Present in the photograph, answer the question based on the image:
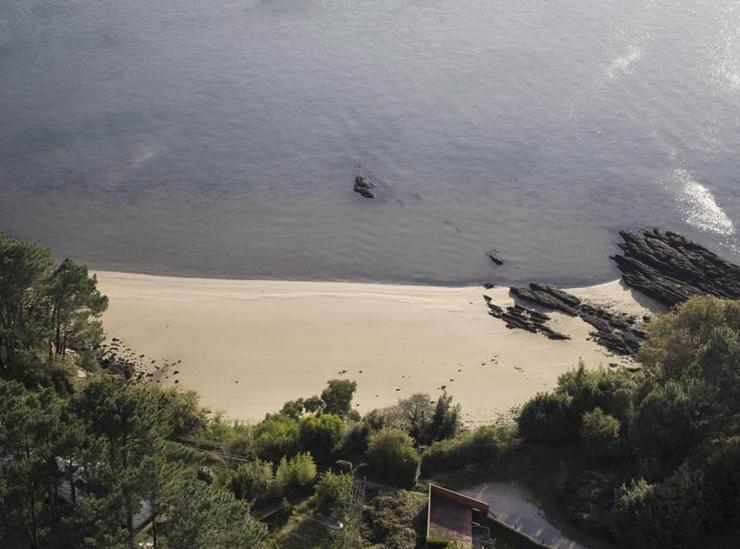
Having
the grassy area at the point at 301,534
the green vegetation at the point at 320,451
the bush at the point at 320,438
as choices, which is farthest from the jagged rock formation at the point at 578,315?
the grassy area at the point at 301,534

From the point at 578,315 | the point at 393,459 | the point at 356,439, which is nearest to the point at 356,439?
the point at 356,439

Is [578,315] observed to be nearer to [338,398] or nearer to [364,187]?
[338,398]

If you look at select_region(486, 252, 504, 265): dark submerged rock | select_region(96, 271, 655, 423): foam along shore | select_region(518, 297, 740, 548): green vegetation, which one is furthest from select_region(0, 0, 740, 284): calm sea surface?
select_region(518, 297, 740, 548): green vegetation

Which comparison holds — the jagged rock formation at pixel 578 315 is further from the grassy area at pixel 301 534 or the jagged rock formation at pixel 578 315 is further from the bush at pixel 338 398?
the grassy area at pixel 301 534

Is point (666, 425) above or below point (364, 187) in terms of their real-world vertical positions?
below

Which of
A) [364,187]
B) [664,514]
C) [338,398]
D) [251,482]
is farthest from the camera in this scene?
[364,187]

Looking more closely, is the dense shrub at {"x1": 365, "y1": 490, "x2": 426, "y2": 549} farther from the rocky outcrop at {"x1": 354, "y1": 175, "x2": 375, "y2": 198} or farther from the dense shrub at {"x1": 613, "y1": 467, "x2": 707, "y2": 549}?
the rocky outcrop at {"x1": 354, "y1": 175, "x2": 375, "y2": 198}
